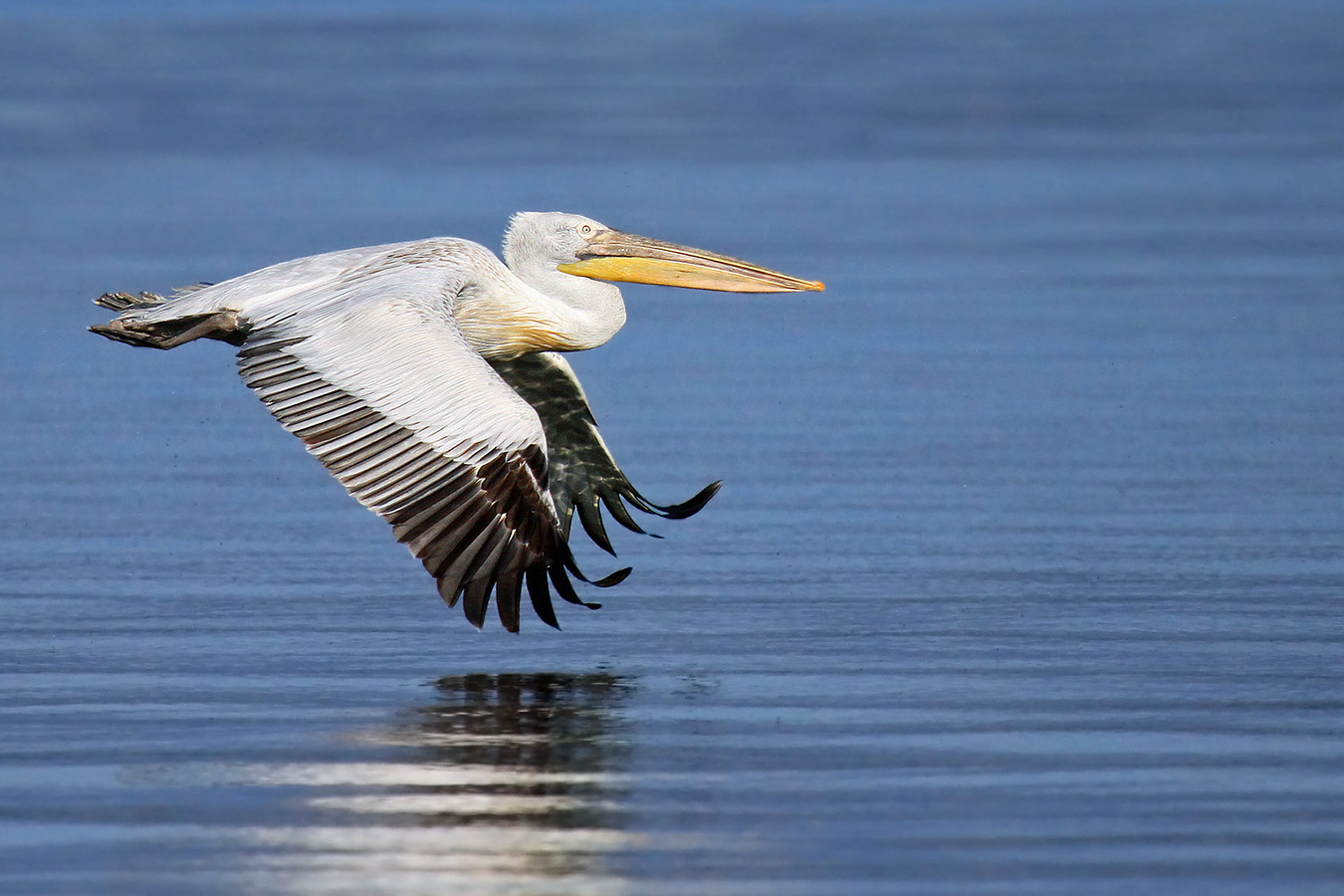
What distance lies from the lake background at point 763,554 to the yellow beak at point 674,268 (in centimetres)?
73

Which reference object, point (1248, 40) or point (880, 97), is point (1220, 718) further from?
point (1248, 40)

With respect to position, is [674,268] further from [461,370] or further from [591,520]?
[461,370]

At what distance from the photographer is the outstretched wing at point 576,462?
7441mm

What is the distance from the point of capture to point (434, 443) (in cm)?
628

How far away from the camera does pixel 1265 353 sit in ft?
33.6

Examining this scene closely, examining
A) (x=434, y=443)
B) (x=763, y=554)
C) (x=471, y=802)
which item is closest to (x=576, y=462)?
(x=763, y=554)

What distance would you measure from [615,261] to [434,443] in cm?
197

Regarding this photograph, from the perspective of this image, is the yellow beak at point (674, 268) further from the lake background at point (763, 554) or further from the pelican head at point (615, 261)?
the lake background at point (763, 554)

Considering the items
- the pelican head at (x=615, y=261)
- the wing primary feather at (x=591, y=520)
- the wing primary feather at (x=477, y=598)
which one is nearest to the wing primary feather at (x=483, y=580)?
the wing primary feather at (x=477, y=598)

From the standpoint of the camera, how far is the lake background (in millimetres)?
4879

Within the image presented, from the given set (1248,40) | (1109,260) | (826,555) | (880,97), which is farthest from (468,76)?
(826,555)

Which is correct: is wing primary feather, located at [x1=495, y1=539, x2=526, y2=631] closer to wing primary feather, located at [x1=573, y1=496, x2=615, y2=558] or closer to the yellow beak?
wing primary feather, located at [x1=573, y1=496, x2=615, y2=558]

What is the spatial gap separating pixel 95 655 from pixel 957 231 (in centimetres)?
808

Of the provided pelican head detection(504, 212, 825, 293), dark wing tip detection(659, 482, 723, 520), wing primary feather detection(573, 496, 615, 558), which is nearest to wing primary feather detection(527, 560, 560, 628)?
dark wing tip detection(659, 482, 723, 520)
